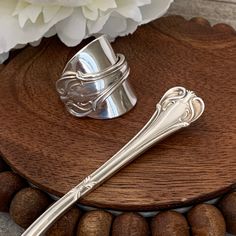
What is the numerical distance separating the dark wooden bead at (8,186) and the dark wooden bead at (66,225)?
0.17ft

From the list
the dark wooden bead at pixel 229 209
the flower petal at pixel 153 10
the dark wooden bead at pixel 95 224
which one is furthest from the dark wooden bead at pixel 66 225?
the flower petal at pixel 153 10

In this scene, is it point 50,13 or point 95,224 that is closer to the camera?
point 95,224

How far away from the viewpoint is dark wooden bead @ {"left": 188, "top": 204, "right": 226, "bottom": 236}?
0.39 m

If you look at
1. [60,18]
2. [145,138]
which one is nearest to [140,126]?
[145,138]

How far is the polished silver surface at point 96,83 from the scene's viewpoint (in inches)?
18.0

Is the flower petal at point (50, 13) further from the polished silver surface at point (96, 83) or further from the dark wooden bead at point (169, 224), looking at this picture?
the dark wooden bead at point (169, 224)

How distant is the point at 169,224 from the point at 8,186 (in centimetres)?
13

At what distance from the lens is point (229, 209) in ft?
1.33

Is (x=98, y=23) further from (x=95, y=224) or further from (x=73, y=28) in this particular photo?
(x=95, y=224)

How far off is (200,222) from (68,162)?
0.11 meters

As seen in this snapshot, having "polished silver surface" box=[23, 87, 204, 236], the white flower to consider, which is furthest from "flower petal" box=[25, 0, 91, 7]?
"polished silver surface" box=[23, 87, 204, 236]

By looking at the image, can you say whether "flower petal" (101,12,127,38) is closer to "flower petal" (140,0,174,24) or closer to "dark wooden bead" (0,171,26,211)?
"flower petal" (140,0,174,24)

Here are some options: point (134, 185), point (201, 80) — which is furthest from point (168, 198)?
point (201, 80)

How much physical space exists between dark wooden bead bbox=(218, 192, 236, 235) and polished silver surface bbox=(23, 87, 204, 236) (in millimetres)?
70
